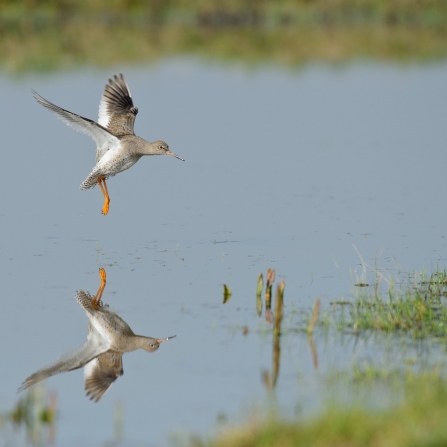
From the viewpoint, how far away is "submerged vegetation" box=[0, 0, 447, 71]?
2581 centimetres

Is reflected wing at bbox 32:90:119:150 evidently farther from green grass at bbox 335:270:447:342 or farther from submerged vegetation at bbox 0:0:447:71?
submerged vegetation at bbox 0:0:447:71

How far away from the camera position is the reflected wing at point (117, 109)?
36.6 feet


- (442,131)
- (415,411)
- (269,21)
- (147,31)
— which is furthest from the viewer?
(269,21)

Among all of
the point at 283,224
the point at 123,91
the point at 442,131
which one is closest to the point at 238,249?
the point at 283,224

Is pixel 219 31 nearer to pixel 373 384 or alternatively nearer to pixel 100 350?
pixel 100 350

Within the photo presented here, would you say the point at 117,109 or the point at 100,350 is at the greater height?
the point at 117,109

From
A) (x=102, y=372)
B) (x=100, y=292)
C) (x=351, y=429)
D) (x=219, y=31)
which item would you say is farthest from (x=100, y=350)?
(x=219, y=31)

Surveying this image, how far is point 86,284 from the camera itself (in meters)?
8.78

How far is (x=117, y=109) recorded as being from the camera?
11328 millimetres

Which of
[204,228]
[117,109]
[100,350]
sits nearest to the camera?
[100,350]

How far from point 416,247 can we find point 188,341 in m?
3.71

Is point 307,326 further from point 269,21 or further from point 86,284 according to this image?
point 269,21

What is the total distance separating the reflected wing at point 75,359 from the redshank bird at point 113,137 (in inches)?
113

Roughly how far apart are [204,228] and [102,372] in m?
4.40
